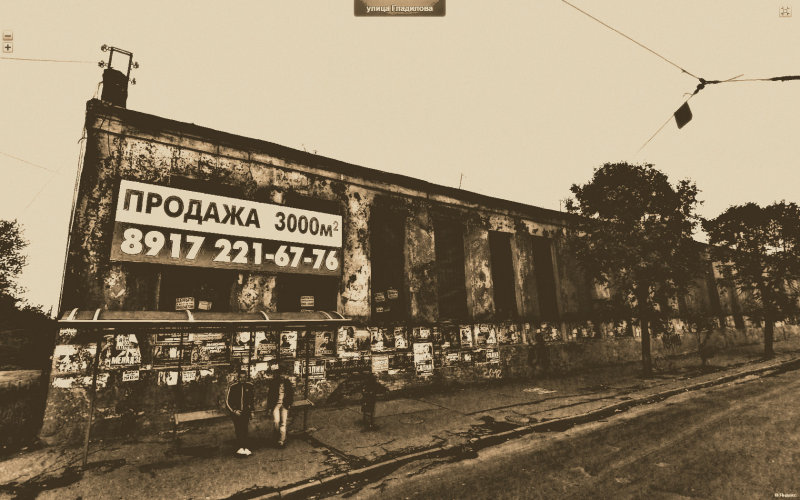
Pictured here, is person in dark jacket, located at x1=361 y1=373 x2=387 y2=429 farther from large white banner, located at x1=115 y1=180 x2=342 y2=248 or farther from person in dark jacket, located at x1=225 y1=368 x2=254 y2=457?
large white banner, located at x1=115 y1=180 x2=342 y2=248

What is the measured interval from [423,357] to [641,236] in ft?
27.8

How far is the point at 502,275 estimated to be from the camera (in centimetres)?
1479

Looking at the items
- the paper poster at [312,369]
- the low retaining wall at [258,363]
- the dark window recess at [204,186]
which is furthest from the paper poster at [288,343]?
the dark window recess at [204,186]

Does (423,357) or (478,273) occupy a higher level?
(478,273)

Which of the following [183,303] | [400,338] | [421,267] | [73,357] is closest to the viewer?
[73,357]

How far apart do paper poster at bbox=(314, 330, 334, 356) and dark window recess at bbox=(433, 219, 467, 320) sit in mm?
4215

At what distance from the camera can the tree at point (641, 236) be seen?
12.8 meters

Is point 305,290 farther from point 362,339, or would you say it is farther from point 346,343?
point 362,339

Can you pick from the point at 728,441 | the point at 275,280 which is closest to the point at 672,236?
the point at 728,441

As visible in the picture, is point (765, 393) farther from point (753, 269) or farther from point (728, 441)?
point (753, 269)

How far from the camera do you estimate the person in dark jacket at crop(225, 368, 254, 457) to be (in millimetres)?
6375

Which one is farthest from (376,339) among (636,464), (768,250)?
(768,250)

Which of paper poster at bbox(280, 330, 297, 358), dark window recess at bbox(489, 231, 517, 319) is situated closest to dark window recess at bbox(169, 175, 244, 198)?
paper poster at bbox(280, 330, 297, 358)

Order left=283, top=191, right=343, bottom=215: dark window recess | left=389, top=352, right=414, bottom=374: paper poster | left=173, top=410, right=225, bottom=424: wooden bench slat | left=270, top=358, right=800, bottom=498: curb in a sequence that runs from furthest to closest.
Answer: left=389, top=352, right=414, bottom=374: paper poster → left=283, top=191, right=343, bottom=215: dark window recess → left=173, top=410, right=225, bottom=424: wooden bench slat → left=270, top=358, right=800, bottom=498: curb
